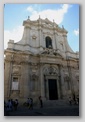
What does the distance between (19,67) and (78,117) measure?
7.11 ft

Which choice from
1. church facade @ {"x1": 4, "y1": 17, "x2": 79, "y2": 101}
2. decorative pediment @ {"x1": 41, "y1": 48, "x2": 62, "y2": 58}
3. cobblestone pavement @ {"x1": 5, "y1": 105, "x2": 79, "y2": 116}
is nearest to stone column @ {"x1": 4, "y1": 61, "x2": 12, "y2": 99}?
church facade @ {"x1": 4, "y1": 17, "x2": 79, "y2": 101}

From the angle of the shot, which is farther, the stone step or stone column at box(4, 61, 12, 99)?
the stone step

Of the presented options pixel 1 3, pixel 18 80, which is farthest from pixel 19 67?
pixel 1 3

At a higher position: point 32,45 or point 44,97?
point 32,45

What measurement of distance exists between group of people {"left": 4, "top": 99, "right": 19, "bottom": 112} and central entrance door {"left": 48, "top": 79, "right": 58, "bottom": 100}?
3.37 ft

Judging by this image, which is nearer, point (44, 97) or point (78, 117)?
point (78, 117)

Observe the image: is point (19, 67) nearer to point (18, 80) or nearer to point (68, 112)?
point (18, 80)

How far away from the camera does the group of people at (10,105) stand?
13.6 ft

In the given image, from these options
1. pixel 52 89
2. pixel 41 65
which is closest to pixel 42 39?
pixel 41 65

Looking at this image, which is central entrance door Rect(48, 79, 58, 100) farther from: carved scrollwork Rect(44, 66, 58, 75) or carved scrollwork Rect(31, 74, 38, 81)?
carved scrollwork Rect(31, 74, 38, 81)

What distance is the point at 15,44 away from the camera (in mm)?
5477

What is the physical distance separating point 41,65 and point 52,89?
85 centimetres

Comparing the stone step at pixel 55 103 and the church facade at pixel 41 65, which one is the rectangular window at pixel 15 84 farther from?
the stone step at pixel 55 103

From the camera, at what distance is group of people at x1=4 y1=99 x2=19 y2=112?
13.6 ft
